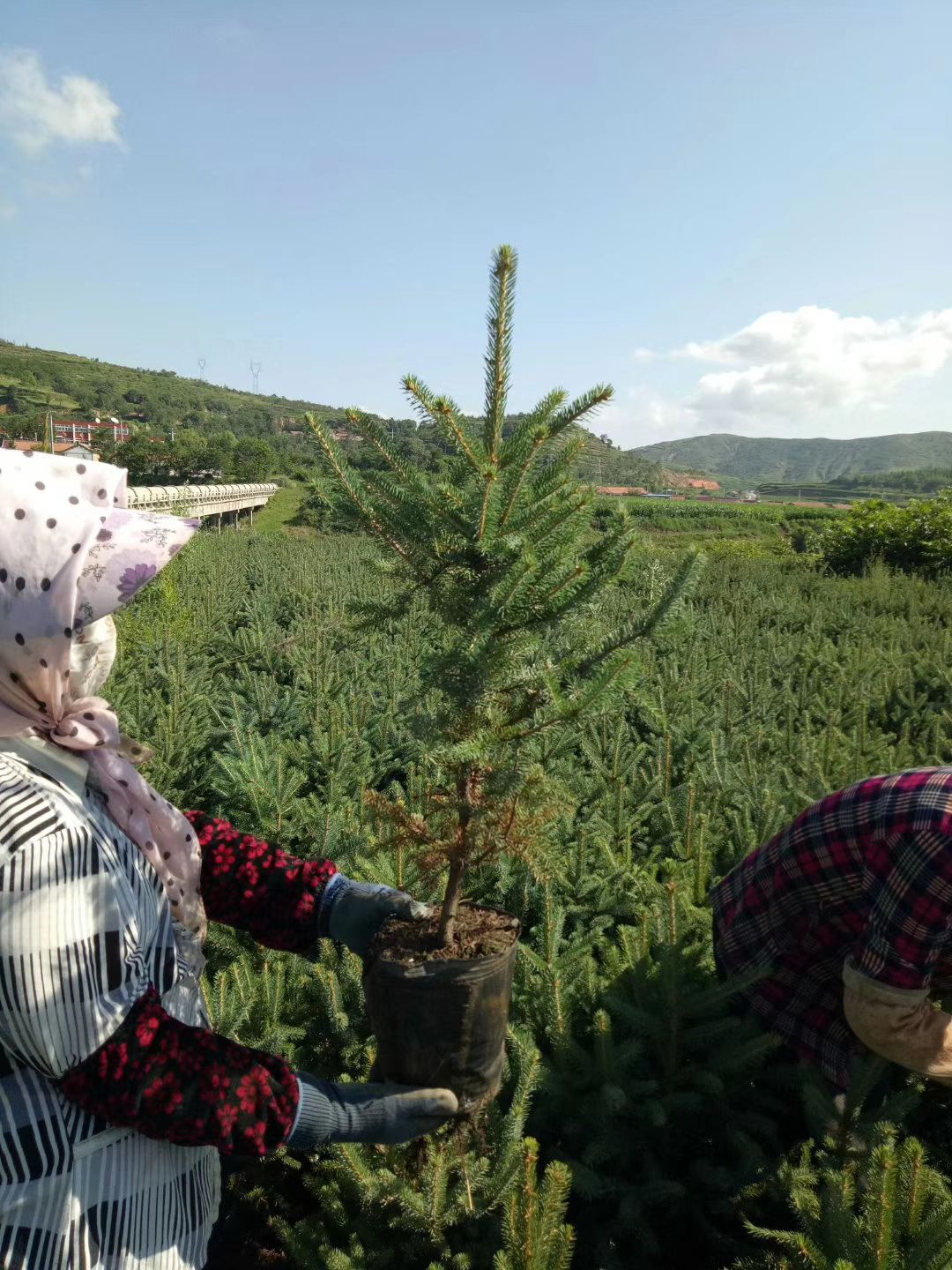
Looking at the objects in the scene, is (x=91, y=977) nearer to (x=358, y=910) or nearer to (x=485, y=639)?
(x=358, y=910)

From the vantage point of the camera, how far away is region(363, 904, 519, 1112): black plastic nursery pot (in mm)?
1459

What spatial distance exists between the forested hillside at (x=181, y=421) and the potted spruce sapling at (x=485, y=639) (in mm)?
83

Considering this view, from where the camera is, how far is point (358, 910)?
1.77 m

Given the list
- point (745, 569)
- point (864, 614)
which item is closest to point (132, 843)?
point (864, 614)

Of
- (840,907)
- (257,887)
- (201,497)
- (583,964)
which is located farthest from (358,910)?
(201,497)

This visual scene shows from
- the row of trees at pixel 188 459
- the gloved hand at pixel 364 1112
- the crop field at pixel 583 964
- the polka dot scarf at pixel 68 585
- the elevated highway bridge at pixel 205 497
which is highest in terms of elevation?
the row of trees at pixel 188 459

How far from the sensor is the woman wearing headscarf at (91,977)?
3.68 ft

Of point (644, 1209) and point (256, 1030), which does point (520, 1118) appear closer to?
point (644, 1209)

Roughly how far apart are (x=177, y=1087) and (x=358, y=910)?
0.63 m

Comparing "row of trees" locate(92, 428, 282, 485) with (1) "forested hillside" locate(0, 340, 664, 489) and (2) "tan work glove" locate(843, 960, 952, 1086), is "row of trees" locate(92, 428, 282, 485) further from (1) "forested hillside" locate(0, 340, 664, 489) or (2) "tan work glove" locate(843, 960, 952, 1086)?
(2) "tan work glove" locate(843, 960, 952, 1086)

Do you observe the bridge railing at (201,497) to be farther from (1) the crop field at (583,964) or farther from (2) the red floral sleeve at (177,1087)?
(2) the red floral sleeve at (177,1087)

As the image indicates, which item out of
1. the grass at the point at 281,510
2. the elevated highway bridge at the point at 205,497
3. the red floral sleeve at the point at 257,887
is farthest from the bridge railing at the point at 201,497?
the red floral sleeve at the point at 257,887

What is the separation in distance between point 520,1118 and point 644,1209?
0.50 meters

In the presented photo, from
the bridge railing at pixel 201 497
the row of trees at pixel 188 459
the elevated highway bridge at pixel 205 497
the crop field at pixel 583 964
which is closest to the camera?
the crop field at pixel 583 964
